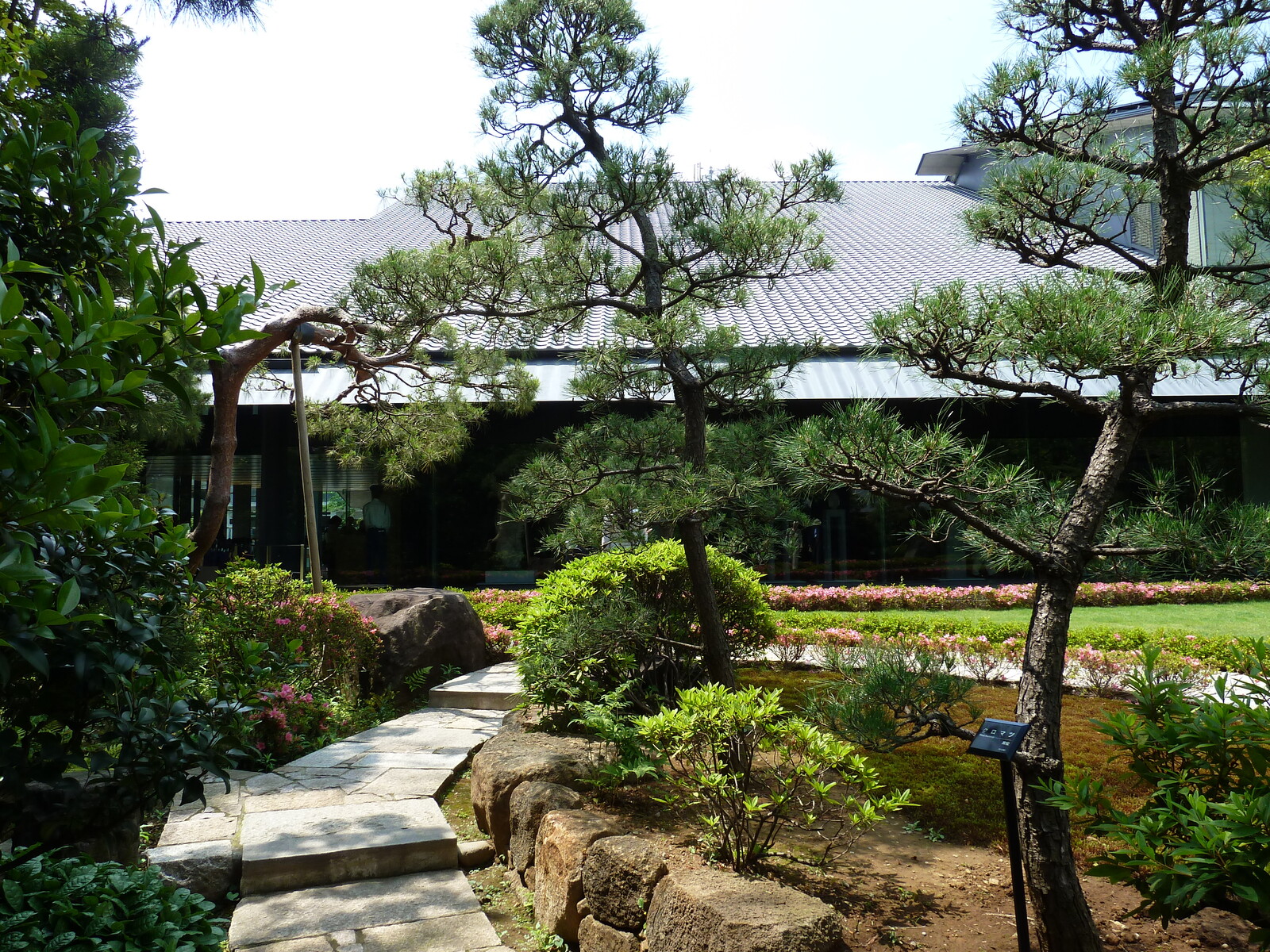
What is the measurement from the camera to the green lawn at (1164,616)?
33.0ft

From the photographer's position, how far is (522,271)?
5.65 metres

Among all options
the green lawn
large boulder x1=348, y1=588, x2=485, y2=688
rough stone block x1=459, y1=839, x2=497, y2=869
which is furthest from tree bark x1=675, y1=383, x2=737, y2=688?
the green lawn

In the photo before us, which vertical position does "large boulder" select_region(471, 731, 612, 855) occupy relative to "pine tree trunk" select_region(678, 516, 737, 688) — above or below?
below

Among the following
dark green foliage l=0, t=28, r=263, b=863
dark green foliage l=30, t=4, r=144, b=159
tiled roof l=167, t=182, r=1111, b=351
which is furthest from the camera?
tiled roof l=167, t=182, r=1111, b=351

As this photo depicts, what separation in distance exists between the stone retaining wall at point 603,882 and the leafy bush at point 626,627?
0.57m

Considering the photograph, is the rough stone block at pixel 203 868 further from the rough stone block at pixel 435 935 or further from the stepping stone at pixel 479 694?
the stepping stone at pixel 479 694

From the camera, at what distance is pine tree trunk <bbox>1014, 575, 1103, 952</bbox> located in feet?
9.37

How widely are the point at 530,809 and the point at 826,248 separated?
12616 millimetres

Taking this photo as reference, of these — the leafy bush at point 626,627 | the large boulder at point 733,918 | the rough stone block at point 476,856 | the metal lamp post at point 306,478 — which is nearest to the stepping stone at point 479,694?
the leafy bush at point 626,627

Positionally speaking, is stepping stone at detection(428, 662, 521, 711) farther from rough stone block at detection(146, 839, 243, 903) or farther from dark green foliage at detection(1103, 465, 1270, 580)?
dark green foliage at detection(1103, 465, 1270, 580)

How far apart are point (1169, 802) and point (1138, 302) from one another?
1.68 metres

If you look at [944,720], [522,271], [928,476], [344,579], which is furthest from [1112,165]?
[344,579]

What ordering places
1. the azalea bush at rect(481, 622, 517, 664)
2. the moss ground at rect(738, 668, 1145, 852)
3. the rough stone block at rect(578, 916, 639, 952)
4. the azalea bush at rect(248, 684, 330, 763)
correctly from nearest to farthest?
the rough stone block at rect(578, 916, 639, 952), the moss ground at rect(738, 668, 1145, 852), the azalea bush at rect(248, 684, 330, 763), the azalea bush at rect(481, 622, 517, 664)

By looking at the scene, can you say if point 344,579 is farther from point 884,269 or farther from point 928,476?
point 928,476
